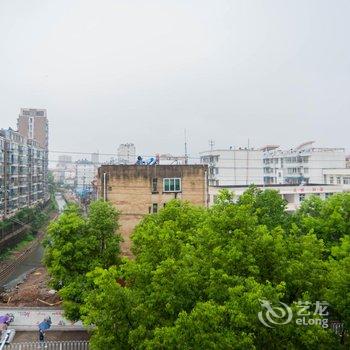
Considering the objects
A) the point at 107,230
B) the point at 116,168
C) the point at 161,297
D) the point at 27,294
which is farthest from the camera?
the point at 116,168

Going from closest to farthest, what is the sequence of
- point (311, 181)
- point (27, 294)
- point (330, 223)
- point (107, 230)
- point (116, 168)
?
point (330, 223) < point (107, 230) < point (27, 294) < point (116, 168) < point (311, 181)

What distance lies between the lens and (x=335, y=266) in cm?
953

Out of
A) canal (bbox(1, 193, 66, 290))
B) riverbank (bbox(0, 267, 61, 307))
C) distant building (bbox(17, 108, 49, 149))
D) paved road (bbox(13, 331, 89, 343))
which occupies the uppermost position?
distant building (bbox(17, 108, 49, 149))

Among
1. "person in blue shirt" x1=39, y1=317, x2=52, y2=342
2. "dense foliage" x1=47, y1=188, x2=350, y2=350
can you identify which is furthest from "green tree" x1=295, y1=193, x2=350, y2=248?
"person in blue shirt" x1=39, y1=317, x2=52, y2=342

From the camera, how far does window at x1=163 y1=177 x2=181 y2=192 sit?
981 inches

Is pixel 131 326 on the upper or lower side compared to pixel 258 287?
lower

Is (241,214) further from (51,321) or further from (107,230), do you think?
(51,321)

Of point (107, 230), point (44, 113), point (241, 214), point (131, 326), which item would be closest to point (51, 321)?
point (107, 230)

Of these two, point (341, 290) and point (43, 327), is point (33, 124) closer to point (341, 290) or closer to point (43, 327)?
point (43, 327)

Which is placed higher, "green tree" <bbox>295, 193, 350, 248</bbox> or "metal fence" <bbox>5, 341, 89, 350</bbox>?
"green tree" <bbox>295, 193, 350, 248</bbox>

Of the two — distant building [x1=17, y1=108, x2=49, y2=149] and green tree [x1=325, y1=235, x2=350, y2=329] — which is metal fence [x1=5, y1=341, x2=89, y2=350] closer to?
green tree [x1=325, y1=235, x2=350, y2=329]

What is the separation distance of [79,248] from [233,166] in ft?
96.2

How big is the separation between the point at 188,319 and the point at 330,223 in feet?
25.6

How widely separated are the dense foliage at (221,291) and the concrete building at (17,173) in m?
35.9
